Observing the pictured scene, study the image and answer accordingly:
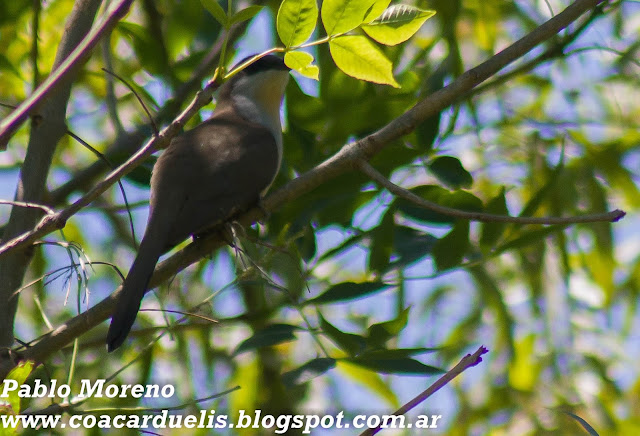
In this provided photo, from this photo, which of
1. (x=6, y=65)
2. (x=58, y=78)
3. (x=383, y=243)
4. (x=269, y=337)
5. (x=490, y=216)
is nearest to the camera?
(x=58, y=78)

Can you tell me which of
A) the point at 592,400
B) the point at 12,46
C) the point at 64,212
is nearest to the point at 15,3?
the point at 12,46

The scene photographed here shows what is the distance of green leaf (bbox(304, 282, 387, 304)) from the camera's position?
2281mm

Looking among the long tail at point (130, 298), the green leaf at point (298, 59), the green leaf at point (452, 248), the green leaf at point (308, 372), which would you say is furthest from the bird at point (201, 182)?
the green leaf at point (298, 59)

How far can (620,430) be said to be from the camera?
3.79m

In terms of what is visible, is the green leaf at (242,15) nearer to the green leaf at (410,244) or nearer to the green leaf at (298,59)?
the green leaf at (298,59)

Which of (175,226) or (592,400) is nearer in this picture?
(175,226)

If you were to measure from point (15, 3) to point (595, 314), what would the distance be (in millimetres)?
3180

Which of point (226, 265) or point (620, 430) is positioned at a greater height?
point (226, 265)

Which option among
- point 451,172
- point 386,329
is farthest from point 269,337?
point 451,172

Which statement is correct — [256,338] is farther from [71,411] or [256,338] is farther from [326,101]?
[326,101]

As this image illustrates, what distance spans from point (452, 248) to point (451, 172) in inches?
10.1

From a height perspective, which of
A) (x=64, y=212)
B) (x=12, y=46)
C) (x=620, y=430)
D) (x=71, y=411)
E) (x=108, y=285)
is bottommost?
(x=71, y=411)

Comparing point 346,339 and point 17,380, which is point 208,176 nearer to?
point 346,339

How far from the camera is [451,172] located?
102 inches
